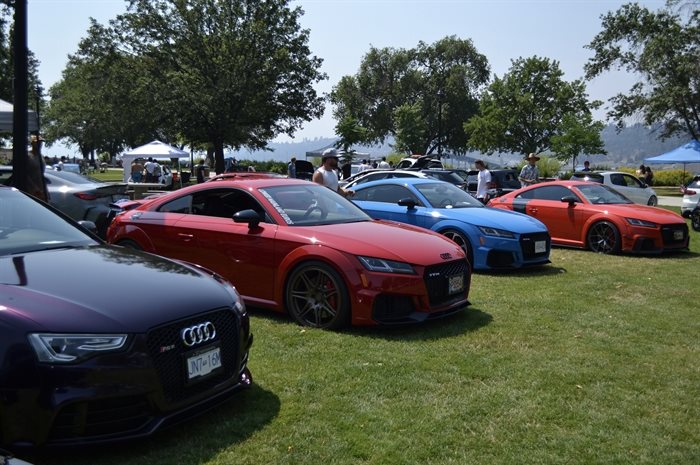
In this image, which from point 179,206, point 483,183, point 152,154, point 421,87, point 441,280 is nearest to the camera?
point 441,280

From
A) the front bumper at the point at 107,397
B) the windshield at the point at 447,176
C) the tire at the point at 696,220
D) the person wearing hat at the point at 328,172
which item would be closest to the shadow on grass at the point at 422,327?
the front bumper at the point at 107,397

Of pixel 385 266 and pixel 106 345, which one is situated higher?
pixel 385 266

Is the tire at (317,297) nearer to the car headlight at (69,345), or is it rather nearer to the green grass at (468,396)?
the green grass at (468,396)

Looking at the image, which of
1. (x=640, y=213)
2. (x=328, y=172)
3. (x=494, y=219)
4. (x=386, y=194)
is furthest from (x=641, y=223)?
(x=328, y=172)

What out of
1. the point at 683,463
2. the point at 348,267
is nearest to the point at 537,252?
the point at 348,267

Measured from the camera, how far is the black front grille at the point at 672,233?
1089 cm

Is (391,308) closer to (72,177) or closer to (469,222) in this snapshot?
(469,222)

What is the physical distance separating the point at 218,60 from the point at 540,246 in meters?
31.3

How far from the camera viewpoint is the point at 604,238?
1112 cm

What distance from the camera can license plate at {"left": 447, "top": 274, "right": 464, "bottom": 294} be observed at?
599 centimetres

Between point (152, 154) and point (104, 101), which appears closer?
point (152, 154)

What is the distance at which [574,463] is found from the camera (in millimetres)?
3381

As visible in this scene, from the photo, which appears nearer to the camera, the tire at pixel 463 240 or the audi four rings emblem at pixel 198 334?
the audi four rings emblem at pixel 198 334

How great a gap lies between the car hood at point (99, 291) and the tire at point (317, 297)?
→ 163 cm
